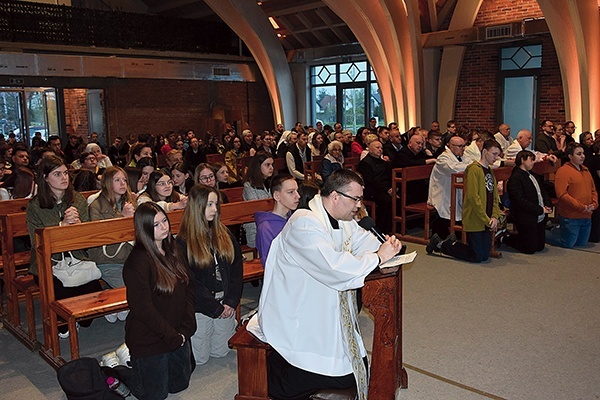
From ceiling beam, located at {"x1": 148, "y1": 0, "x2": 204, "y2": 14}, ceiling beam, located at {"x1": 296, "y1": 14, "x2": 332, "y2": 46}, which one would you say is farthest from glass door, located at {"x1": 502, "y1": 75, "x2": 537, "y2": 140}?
ceiling beam, located at {"x1": 148, "y1": 0, "x2": 204, "y2": 14}

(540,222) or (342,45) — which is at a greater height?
(342,45)

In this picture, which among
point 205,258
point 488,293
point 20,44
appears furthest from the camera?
point 20,44

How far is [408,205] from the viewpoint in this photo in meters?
9.43

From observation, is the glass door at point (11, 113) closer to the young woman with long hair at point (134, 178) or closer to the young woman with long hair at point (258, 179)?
the young woman with long hair at point (134, 178)

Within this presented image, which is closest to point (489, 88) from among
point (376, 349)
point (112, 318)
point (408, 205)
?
point (408, 205)

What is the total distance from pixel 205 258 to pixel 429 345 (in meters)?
2.03

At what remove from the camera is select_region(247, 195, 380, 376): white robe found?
3.36 metres

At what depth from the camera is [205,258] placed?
4.66 meters

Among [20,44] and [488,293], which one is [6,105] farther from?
[488,293]

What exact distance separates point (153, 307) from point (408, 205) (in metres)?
6.06

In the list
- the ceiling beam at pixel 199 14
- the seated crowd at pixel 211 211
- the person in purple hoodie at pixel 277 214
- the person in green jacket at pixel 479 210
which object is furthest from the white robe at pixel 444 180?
the ceiling beam at pixel 199 14

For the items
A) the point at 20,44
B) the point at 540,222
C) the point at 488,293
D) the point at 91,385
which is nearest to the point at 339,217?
the point at 91,385

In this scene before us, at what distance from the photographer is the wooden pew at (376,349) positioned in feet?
12.0

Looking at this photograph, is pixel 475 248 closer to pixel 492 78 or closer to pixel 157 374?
pixel 157 374
